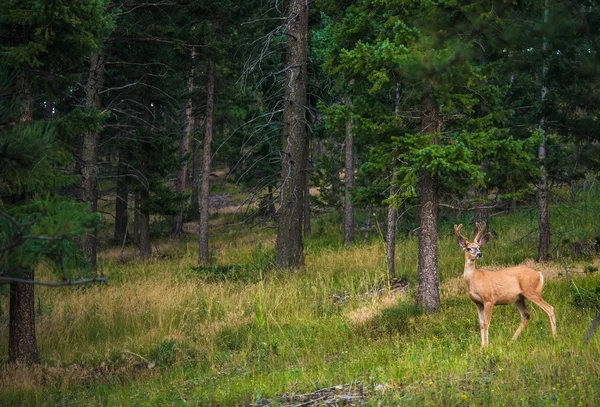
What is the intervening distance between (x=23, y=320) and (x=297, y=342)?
4470 millimetres

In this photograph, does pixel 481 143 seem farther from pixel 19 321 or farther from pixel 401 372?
pixel 19 321

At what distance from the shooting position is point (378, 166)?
10797 mm

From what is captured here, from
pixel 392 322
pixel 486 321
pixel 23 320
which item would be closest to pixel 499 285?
pixel 486 321

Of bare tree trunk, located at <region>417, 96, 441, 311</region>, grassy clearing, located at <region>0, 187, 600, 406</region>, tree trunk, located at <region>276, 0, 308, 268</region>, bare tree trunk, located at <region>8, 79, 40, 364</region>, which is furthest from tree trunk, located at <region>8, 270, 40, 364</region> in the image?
tree trunk, located at <region>276, 0, 308, 268</region>

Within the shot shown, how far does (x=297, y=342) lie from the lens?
1102 cm

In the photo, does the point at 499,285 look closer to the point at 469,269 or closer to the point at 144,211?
the point at 469,269

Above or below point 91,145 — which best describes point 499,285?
below

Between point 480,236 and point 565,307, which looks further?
point 565,307

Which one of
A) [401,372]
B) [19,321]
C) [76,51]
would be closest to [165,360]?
[19,321]

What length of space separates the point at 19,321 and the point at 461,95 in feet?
26.6

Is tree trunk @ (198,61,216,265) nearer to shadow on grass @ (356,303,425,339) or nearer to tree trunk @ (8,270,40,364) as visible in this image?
tree trunk @ (8,270,40,364)

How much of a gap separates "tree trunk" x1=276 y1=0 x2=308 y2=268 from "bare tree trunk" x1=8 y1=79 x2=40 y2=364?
21.9ft

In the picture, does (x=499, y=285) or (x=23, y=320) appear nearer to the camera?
(x=499, y=285)

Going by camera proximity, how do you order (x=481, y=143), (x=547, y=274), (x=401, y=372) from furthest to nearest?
(x=547, y=274)
(x=481, y=143)
(x=401, y=372)
